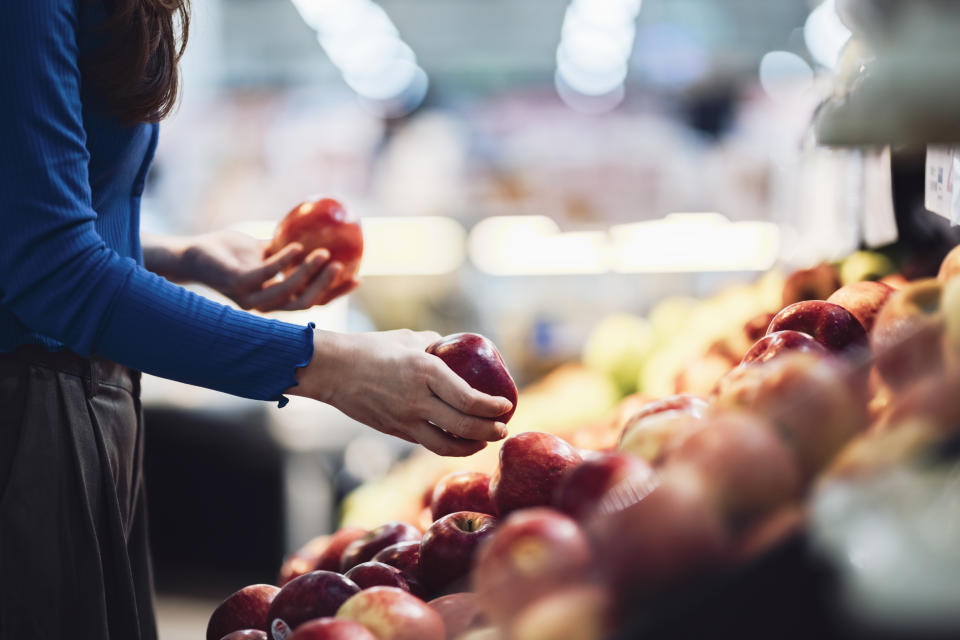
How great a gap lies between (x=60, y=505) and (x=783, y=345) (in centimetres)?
91

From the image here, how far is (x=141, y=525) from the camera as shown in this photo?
1.40 m

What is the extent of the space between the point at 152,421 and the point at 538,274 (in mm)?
2663

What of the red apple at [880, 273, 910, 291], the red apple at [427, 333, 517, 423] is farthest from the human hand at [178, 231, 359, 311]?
the red apple at [880, 273, 910, 291]

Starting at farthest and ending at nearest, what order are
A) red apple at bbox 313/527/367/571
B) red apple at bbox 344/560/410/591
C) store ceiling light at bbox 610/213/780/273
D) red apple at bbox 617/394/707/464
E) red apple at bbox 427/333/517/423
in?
store ceiling light at bbox 610/213/780/273 → red apple at bbox 313/527/367/571 → red apple at bbox 427/333/517/423 → red apple at bbox 344/560/410/591 → red apple at bbox 617/394/707/464

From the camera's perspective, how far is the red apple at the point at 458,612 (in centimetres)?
77

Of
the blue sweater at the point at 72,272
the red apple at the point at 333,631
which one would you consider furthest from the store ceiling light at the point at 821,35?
the red apple at the point at 333,631

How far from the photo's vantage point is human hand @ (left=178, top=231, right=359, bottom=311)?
154 centimetres

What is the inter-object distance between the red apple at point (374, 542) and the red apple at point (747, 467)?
0.61m

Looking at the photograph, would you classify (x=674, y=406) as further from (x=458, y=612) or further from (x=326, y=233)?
(x=326, y=233)

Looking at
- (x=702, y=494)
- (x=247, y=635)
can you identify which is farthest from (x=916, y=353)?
(x=247, y=635)

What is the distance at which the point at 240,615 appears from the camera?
107 centimetres

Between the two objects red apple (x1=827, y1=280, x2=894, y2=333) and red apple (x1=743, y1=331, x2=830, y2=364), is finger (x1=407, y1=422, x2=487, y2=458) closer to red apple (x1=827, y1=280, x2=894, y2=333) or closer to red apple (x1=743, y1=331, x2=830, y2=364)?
red apple (x1=743, y1=331, x2=830, y2=364)

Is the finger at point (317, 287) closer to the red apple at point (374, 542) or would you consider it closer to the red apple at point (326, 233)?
the red apple at point (326, 233)

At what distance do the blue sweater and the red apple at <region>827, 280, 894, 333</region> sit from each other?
0.68 metres
